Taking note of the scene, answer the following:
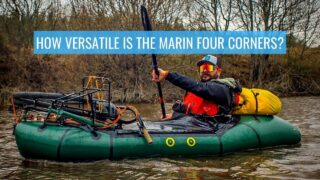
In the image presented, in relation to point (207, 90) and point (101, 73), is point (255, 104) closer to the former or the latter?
point (207, 90)

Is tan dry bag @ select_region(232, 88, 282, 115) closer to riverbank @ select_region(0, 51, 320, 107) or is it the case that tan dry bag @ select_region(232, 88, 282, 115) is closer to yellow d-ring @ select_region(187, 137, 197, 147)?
yellow d-ring @ select_region(187, 137, 197, 147)

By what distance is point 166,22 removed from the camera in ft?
60.5

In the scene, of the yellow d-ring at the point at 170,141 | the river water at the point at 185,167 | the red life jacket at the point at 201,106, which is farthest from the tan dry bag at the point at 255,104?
the yellow d-ring at the point at 170,141

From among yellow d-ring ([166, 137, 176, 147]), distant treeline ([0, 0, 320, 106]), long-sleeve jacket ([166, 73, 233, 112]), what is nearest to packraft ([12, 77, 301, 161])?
yellow d-ring ([166, 137, 176, 147])

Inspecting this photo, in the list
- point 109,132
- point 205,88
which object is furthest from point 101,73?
point 109,132

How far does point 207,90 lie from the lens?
22.0 feet

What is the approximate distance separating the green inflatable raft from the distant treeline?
32.8 ft

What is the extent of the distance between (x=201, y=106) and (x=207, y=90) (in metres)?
0.38

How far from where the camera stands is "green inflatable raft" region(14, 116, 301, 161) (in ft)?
19.3

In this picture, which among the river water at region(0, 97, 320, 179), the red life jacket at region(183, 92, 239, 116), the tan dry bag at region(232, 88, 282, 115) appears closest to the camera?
the river water at region(0, 97, 320, 179)

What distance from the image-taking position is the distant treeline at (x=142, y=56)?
56.8ft

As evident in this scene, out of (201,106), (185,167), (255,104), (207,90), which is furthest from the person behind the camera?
(255,104)

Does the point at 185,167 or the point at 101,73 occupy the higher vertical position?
the point at 101,73

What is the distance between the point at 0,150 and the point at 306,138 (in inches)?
196
